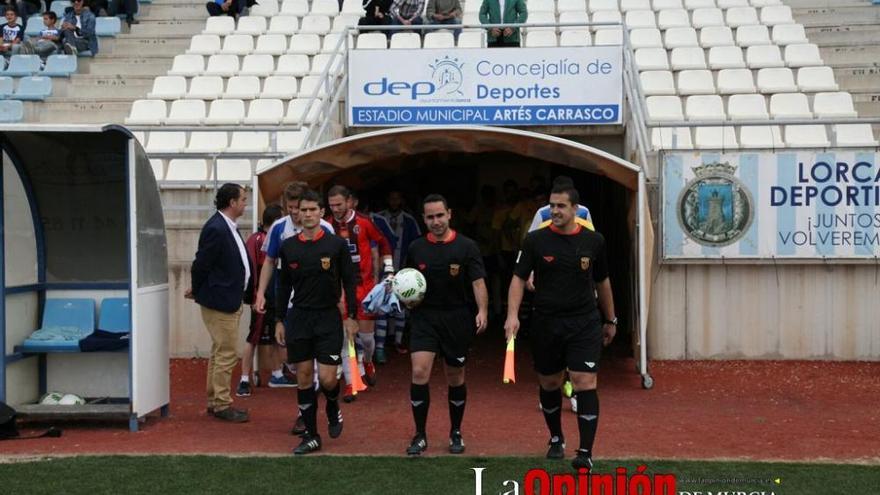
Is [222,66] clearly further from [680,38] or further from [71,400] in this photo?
[71,400]

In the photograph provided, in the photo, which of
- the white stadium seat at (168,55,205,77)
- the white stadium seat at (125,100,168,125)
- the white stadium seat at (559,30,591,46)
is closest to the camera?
the white stadium seat at (125,100,168,125)

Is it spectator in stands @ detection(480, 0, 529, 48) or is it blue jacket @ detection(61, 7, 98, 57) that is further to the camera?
blue jacket @ detection(61, 7, 98, 57)

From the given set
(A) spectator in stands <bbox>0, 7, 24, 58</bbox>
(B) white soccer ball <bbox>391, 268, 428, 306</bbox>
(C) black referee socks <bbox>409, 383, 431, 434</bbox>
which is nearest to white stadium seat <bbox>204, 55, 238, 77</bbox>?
(A) spectator in stands <bbox>0, 7, 24, 58</bbox>

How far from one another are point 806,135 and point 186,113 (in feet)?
28.3

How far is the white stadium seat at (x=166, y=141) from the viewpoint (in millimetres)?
15336

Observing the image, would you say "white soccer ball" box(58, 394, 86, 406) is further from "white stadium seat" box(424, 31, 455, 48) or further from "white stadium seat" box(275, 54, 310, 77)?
"white stadium seat" box(424, 31, 455, 48)

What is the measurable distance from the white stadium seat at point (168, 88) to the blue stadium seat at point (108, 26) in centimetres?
325

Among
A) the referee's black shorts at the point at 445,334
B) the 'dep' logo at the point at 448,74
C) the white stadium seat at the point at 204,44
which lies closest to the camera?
the referee's black shorts at the point at 445,334

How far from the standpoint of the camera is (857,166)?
1225cm

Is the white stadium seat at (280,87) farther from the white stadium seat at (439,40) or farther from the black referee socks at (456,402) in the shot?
the black referee socks at (456,402)

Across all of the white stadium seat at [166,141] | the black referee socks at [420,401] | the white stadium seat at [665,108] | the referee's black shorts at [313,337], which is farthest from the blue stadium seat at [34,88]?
the black referee socks at [420,401]

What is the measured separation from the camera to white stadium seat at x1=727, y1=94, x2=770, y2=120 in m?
15.2

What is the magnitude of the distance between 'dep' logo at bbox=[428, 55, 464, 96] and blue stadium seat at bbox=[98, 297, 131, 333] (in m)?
5.99

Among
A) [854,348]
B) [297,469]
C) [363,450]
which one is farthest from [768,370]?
[297,469]
